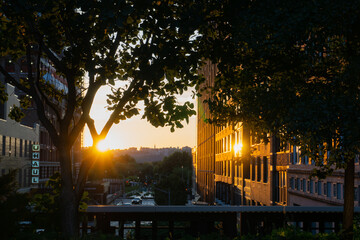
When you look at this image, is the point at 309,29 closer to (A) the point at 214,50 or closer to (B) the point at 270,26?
(B) the point at 270,26

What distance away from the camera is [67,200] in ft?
37.5

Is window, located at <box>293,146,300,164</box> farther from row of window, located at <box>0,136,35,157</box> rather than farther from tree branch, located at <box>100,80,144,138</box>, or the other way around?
row of window, located at <box>0,136,35,157</box>

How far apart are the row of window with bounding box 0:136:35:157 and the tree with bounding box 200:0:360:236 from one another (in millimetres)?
44026

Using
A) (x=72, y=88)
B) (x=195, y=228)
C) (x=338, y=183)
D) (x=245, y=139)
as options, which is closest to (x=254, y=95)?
(x=195, y=228)

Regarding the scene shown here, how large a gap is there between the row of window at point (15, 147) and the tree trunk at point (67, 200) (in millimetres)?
42828

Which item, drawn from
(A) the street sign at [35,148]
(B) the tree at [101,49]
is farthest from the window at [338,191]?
(A) the street sign at [35,148]

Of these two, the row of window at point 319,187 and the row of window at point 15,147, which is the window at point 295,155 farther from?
the row of window at point 15,147

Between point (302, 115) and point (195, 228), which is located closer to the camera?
point (302, 115)

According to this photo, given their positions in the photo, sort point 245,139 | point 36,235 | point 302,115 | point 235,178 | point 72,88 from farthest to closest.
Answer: point 235,178 < point 245,139 < point 72,88 < point 302,115 < point 36,235

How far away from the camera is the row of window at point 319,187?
27734 millimetres

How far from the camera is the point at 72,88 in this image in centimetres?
1262

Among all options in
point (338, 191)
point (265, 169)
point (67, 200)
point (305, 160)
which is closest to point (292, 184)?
point (305, 160)

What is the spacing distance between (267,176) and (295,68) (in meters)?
32.0

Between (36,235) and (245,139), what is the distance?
43.6 metres
